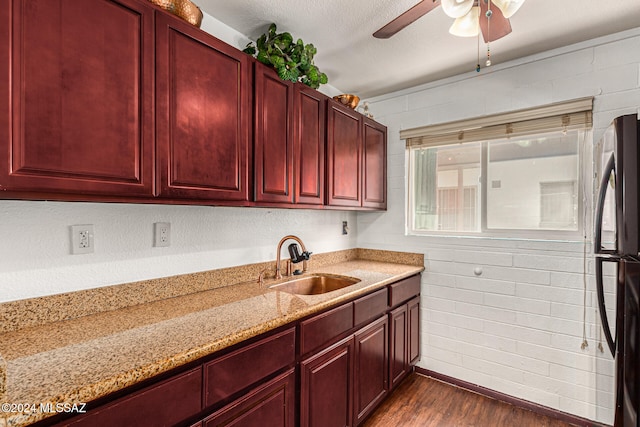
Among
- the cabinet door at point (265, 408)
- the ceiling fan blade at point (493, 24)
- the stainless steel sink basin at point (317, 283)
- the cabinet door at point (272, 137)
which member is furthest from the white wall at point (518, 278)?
the cabinet door at point (265, 408)

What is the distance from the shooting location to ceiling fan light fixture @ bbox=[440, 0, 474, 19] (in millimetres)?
1214

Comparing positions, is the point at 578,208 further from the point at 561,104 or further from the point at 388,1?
the point at 388,1

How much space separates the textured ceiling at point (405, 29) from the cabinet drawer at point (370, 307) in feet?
5.36

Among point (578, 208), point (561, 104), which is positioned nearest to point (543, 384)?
point (578, 208)

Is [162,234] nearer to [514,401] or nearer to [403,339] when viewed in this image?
[403,339]

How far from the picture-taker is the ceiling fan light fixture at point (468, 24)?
53.2 inches

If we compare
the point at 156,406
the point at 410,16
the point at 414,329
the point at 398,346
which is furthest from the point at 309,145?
the point at 414,329

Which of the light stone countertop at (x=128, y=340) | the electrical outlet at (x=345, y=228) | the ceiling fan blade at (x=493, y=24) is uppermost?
the ceiling fan blade at (x=493, y=24)

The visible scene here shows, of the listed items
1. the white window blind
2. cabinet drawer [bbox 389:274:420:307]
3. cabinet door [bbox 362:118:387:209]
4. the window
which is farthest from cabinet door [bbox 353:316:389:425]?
the white window blind

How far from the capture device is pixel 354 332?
1.83m

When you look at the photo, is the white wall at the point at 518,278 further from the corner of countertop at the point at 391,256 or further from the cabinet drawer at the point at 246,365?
the cabinet drawer at the point at 246,365

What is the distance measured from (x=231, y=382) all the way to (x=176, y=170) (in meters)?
0.85

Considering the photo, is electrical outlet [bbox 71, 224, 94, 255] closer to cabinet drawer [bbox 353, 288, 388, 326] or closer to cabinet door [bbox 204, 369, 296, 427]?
cabinet door [bbox 204, 369, 296, 427]

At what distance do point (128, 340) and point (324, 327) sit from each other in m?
0.87
